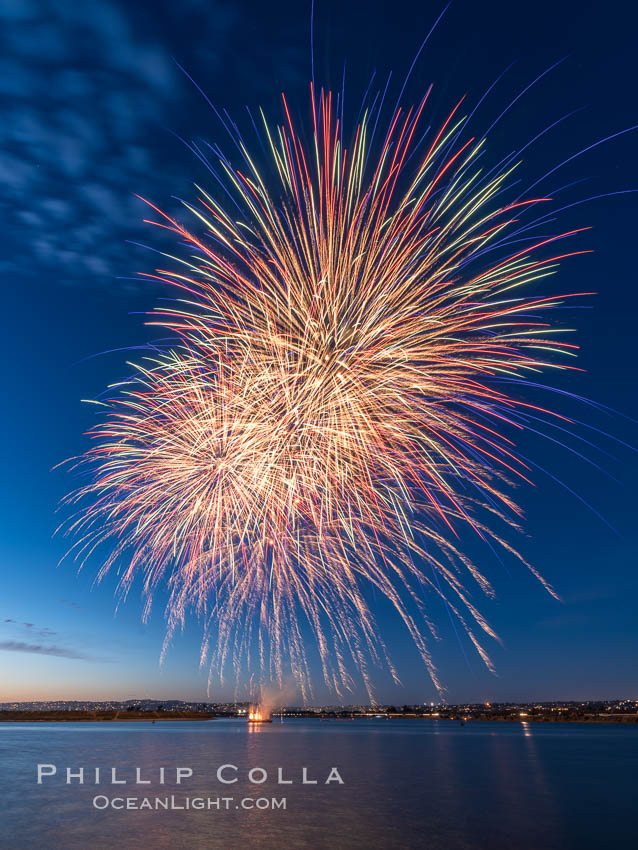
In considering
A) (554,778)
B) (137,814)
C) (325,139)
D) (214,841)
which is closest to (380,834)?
(214,841)

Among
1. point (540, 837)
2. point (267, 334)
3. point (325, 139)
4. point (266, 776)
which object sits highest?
A: point (325, 139)

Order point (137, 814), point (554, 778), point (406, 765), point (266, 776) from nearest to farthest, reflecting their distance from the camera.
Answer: point (137, 814) → point (266, 776) → point (554, 778) → point (406, 765)

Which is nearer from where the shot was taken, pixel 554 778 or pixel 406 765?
pixel 554 778

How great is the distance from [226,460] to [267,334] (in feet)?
14.7

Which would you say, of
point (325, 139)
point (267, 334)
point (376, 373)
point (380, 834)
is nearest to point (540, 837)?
point (380, 834)

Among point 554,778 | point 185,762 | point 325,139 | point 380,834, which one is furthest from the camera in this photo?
→ point 185,762

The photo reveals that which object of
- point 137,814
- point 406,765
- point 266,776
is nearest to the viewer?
point 137,814

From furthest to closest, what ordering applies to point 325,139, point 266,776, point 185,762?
point 185,762 → point 266,776 → point 325,139

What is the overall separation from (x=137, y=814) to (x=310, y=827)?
570 centimetres

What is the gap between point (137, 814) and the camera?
2039 cm

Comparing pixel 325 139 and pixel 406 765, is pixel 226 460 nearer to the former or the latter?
pixel 325 139

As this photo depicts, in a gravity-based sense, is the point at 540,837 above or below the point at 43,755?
below

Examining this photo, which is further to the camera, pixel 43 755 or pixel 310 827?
pixel 43 755

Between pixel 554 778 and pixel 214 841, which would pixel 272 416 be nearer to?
pixel 214 841
